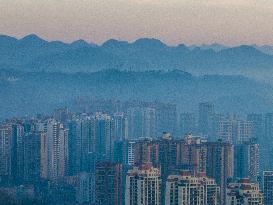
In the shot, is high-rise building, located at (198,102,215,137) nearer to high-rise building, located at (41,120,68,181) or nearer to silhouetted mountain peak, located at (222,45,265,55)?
silhouetted mountain peak, located at (222,45,265,55)

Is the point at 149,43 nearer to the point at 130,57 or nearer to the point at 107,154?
the point at 130,57

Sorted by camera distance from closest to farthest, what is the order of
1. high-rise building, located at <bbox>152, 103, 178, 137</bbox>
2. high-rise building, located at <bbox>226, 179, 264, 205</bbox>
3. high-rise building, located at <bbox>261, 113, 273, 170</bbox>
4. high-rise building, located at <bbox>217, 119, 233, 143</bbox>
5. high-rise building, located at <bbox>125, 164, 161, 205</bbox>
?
high-rise building, located at <bbox>226, 179, 264, 205</bbox>, high-rise building, located at <bbox>125, 164, 161, 205</bbox>, high-rise building, located at <bbox>261, 113, 273, 170</bbox>, high-rise building, located at <bbox>217, 119, 233, 143</bbox>, high-rise building, located at <bbox>152, 103, 178, 137</bbox>

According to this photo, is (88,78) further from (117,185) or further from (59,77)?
(117,185)

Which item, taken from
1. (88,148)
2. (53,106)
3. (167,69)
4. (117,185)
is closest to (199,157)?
(117,185)

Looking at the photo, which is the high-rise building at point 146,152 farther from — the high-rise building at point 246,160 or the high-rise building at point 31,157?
the high-rise building at point 31,157

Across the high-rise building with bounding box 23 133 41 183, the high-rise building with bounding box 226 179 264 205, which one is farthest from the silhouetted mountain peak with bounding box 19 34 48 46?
the high-rise building with bounding box 226 179 264 205

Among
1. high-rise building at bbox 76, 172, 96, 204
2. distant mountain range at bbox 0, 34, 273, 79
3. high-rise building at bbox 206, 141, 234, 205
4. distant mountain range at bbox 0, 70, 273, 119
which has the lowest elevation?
high-rise building at bbox 76, 172, 96, 204

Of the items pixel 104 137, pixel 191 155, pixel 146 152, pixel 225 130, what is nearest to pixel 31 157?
pixel 104 137
